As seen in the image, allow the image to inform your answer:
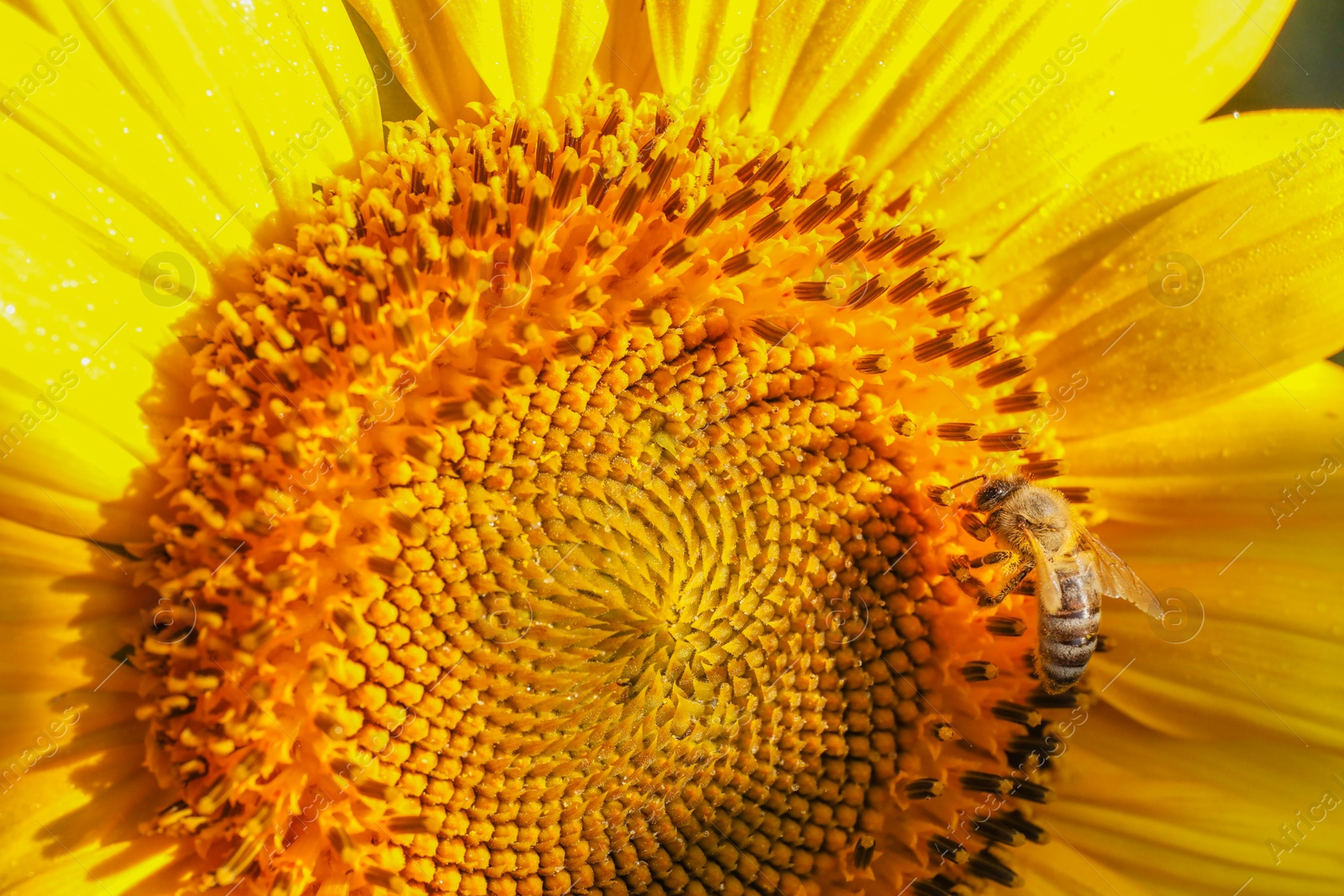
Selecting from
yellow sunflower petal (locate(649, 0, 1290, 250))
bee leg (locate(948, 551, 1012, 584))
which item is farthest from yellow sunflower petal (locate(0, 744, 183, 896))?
yellow sunflower petal (locate(649, 0, 1290, 250))

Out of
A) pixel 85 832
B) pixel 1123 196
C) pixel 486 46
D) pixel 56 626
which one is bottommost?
pixel 85 832

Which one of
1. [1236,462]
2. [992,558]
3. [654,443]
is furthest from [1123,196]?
[654,443]

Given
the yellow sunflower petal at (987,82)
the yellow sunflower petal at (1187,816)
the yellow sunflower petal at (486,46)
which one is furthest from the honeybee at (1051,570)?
the yellow sunflower petal at (486,46)

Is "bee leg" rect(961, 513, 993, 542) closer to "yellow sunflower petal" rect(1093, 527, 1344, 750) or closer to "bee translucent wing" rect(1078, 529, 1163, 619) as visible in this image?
"bee translucent wing" rect(1078, 529, 1163, 619)

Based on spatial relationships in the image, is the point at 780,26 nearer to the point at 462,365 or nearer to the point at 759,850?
the point at 462,365

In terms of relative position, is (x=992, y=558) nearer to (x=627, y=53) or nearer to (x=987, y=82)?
(x=987, y=82)

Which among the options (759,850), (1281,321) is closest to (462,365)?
(759,850)
